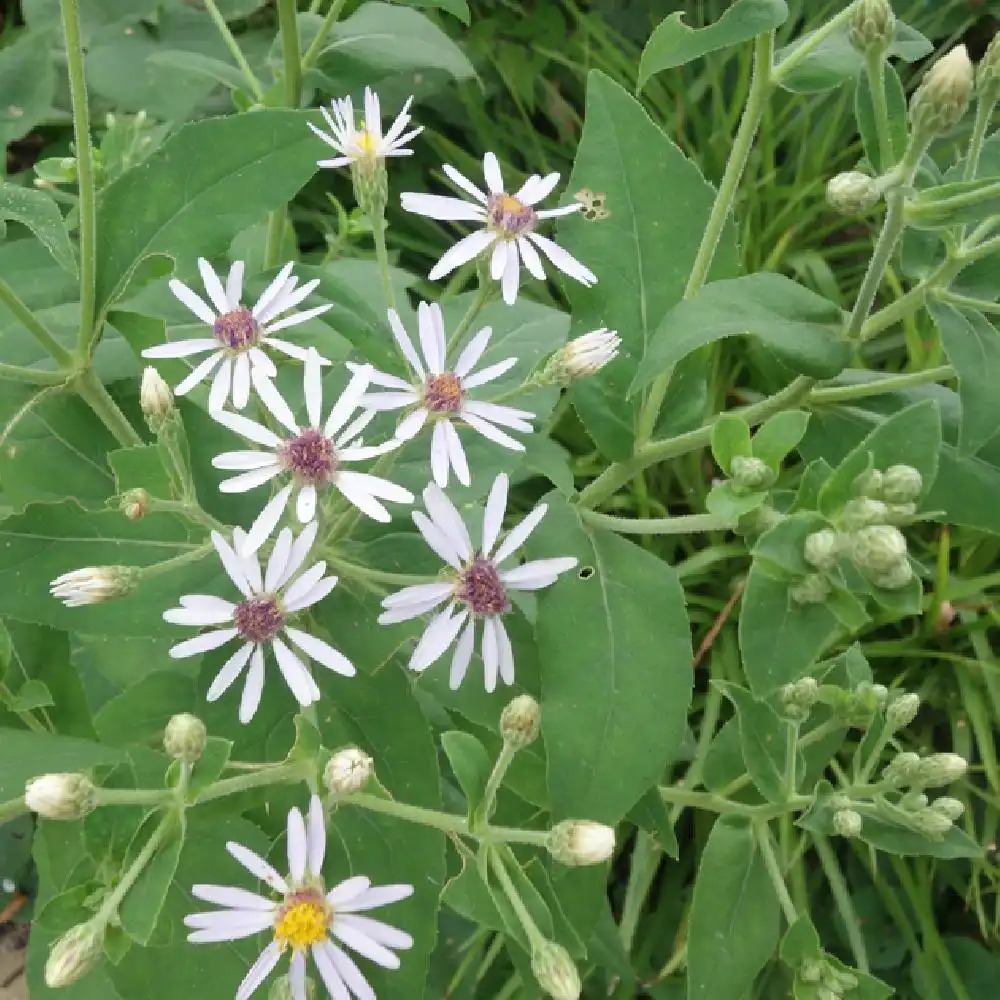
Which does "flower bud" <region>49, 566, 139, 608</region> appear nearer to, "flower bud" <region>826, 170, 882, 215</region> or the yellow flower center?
the yellow flower center

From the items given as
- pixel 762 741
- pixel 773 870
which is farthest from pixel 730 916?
pixel 762 741

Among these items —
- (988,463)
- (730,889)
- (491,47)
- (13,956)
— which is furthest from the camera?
(491,47)

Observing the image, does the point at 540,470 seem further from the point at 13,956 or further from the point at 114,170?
the point at 13,956

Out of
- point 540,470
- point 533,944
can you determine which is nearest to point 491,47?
point 540,470

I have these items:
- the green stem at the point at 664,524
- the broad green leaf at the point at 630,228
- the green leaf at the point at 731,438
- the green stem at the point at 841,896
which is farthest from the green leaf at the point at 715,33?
the green stem at the point at 841,896

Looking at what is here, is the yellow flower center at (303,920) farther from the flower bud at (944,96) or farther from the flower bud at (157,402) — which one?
the flower bud at (944,96)

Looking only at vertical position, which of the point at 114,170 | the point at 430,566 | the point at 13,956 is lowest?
the point at 13,956
